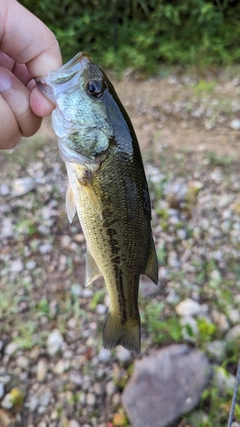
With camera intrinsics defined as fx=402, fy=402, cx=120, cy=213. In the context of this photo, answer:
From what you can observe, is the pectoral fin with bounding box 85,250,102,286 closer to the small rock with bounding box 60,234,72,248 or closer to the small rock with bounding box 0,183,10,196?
the small rock with bounding box 60,234,72,248

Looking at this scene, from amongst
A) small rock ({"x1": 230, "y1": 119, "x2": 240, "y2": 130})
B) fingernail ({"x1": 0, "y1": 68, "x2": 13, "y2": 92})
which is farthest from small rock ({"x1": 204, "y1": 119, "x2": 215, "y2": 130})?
fingernail ({"x1": 0, "y1": 68, "x2": 13, "y2": 92})

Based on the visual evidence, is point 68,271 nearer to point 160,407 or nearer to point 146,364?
point 146,364

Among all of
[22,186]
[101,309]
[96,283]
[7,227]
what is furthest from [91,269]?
[22,186]

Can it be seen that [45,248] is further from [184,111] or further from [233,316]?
[184,111]

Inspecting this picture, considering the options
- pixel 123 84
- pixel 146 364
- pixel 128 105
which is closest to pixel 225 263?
pixel 146 364

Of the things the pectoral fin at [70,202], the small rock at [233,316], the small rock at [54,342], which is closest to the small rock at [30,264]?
the small rock at [54,342]

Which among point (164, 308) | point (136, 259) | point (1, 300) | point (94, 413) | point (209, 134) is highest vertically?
point (136, 259)
